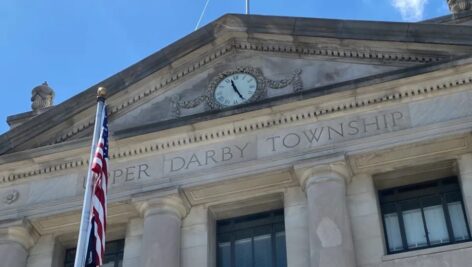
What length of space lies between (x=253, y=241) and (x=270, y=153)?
7.08 feet

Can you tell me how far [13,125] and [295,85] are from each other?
336 inches

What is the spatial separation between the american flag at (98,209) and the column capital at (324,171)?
16.3 ft

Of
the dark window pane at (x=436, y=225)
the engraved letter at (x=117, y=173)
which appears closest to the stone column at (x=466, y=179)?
the dark window pane at (x=436, y=225)

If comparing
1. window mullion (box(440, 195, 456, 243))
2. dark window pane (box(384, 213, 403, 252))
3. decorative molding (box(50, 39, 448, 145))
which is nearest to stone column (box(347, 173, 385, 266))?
dark window pane (box(384, 213, 403, 252))

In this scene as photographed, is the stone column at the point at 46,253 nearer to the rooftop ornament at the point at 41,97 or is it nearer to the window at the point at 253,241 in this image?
the window at the point at 253,241

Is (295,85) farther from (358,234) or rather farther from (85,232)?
(85,232)

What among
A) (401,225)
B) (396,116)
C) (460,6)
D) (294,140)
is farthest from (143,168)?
(460,6)

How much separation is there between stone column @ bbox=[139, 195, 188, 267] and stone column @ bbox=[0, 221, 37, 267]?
311cm

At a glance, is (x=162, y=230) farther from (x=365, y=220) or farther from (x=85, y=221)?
(x=365, y=220)

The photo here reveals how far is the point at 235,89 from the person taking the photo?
2339 centimetres

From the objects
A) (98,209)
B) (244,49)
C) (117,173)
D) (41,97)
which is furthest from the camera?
(41,97)

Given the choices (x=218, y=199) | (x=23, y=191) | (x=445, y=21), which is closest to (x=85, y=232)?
(x=218, y=199)

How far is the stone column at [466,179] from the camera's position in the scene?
1972 cm

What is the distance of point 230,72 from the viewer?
2383 centimetres
